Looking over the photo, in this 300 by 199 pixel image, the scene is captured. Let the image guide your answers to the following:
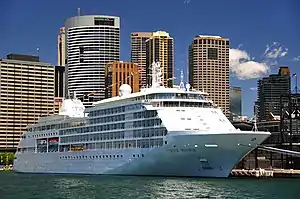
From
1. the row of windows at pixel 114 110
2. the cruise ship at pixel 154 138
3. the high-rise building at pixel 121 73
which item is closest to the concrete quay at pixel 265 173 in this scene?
the cruise ship at pixel 154 138

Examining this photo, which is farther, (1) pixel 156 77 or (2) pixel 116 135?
(1) pixel 156 77

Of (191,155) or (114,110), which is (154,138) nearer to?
(191,155)

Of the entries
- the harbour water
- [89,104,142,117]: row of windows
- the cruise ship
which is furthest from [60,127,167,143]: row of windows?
the harbour water

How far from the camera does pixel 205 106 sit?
3017 inches

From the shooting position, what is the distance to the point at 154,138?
71750 mm

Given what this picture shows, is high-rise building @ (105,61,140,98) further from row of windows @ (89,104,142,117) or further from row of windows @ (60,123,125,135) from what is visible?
row of windows @ (89,104,142,117)

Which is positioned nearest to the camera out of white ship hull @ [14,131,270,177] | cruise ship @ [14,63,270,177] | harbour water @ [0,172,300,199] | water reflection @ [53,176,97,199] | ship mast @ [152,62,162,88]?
harbour water @ [0,172,300,199]

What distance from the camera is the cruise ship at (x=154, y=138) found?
6731cm

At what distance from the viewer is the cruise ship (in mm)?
67312

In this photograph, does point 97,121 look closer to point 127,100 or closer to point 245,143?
point 127,100

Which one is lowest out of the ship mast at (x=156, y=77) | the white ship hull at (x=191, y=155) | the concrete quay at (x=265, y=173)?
the concrete quay at (x=265, y=173)

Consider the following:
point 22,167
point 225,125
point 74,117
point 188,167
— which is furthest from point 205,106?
point 22,167

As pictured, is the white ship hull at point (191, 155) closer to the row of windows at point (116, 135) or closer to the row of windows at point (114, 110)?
the row of windows at point (116, 135)

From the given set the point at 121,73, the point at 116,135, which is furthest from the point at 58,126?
the point at 121,73
